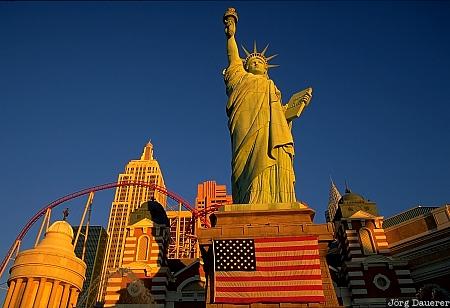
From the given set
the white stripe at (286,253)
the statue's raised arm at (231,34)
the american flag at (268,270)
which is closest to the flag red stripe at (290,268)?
the american flag at (268,270)

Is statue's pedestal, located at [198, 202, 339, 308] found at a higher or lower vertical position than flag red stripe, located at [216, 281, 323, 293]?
higher

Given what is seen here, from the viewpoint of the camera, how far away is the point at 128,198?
106312mm

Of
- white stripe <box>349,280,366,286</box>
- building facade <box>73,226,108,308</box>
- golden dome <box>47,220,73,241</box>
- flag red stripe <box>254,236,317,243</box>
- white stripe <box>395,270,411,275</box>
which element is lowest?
flag red stripe <box>254,236,317,243</box>

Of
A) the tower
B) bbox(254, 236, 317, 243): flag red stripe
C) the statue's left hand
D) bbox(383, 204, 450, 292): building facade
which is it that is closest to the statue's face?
the statue's left hand

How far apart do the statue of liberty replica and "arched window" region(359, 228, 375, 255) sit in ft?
27.8

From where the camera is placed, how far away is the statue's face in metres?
18.7

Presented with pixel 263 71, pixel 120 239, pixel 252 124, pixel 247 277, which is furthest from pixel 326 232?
pixel 120 239

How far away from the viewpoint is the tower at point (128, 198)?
99.2 metres

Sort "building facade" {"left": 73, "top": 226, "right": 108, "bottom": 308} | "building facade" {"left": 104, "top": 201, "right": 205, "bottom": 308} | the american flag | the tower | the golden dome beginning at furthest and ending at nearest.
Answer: the tower
"building facade" {"left": 73, "top": 226, "right": 108, "bottom": 308}
the golden dome
"building facade" {"left": 104, "top": 201, "right": 205, "bottom": 308}
the american flag

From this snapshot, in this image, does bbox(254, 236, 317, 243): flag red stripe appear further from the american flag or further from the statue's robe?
the statue's robe

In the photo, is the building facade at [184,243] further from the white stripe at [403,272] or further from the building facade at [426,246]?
the building facade at [426,246]

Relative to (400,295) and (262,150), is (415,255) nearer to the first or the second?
(400,295)

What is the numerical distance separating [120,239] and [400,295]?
90640 mm

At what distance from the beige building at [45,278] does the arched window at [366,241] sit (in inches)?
662
